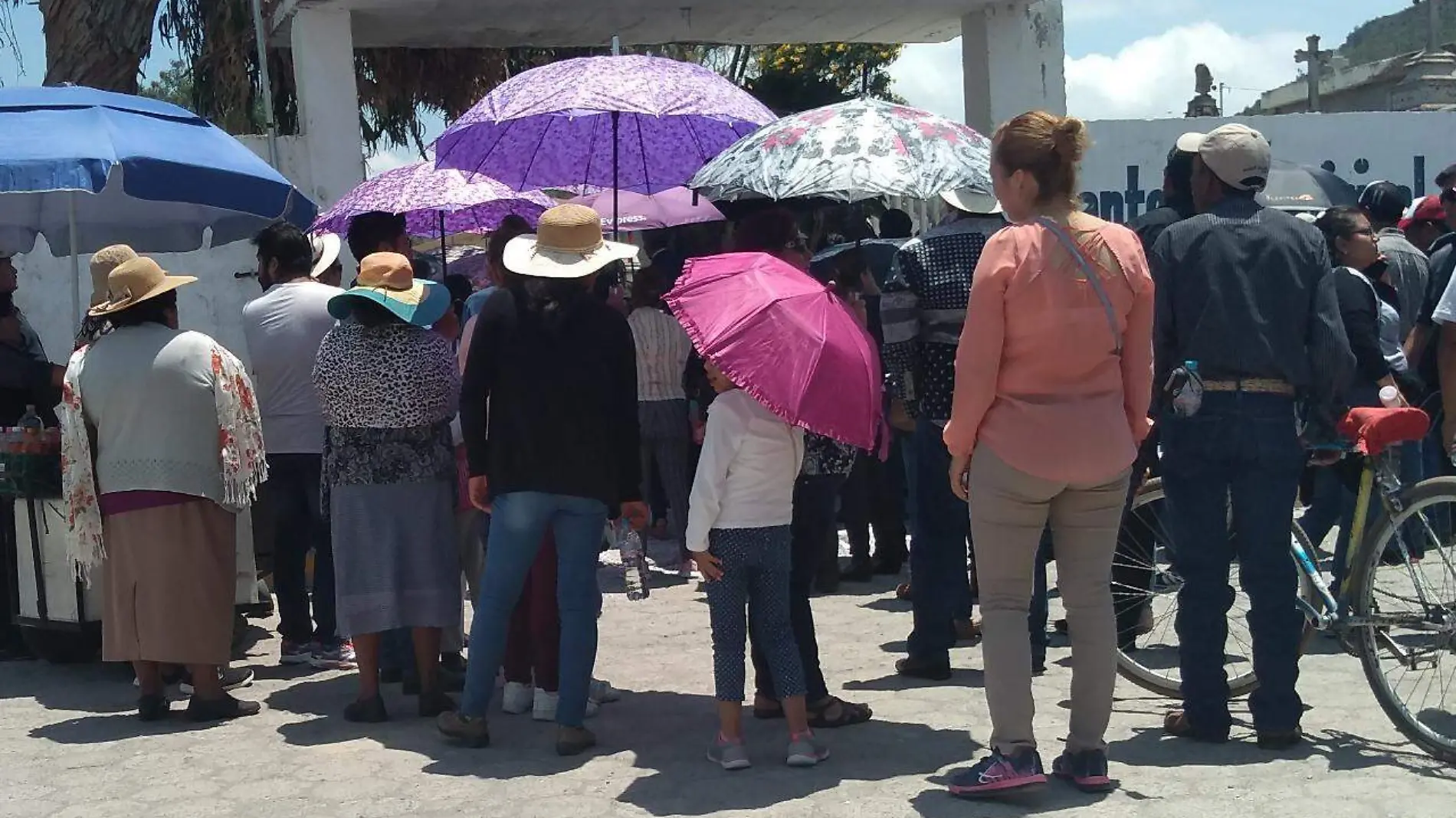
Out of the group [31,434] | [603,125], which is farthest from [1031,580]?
[603,125]

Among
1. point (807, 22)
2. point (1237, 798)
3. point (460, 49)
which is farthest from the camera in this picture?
point (460, 49)

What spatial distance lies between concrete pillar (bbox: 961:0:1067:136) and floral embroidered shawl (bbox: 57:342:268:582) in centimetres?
815

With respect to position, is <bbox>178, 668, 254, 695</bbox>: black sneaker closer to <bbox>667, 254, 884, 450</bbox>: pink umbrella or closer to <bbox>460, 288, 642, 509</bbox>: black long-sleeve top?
<bbox>460, 288, 642, 509</bbox>: black long-sleeve top

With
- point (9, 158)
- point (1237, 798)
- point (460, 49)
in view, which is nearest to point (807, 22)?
point (460, 49)

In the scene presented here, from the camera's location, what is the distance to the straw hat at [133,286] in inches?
252

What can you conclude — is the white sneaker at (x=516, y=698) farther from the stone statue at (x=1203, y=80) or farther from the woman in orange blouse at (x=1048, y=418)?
the stone statue at (x=1203, y=80)

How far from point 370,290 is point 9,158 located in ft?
6.55

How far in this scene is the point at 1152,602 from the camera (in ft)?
21.7

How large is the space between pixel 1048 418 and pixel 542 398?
5.83 ft

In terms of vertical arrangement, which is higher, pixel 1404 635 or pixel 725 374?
pixel 725 374

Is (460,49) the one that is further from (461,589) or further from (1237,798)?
(1237,798)

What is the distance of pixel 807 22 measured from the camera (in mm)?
13703

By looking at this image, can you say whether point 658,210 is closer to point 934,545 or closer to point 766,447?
point 934,545

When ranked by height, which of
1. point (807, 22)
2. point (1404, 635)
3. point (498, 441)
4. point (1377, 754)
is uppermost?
point (807, 22)
